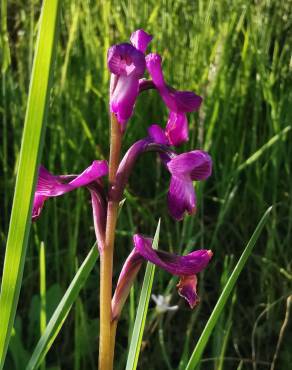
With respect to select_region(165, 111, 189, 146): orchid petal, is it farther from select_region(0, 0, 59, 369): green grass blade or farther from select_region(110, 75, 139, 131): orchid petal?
select_region(0, 0, 59, 369): green grass blade

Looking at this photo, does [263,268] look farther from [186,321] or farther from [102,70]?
[102,70]

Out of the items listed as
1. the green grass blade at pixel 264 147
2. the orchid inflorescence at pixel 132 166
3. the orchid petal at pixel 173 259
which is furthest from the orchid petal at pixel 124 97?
the green grass blade at pixel 264 147

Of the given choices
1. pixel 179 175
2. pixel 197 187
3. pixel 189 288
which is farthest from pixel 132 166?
pixel 197 187

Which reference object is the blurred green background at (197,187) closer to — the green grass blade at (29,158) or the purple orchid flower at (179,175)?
the purple orchid flower at (179,175)

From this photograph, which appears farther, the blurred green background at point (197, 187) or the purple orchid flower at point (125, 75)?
the blurred green background at point (197, 187)

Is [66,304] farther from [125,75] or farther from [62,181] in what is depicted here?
[125,75]

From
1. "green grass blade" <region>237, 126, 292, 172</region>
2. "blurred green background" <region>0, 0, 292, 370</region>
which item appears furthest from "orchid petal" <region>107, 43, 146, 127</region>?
"green grass blade" <region>237, 126, 292, 172</region>
